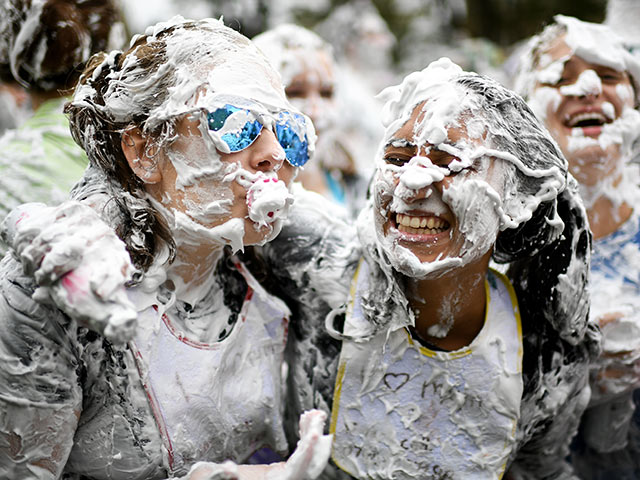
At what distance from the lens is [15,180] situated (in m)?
2.29

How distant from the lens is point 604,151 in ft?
7.49

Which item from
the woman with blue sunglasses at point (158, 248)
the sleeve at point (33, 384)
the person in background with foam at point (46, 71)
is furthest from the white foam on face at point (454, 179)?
the person in background with foam at point (46, 71)

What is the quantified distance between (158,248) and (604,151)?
1.55 metres

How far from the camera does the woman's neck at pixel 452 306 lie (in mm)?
1843

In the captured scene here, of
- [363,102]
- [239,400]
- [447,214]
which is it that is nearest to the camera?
[447,214]

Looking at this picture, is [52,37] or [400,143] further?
[52,37]

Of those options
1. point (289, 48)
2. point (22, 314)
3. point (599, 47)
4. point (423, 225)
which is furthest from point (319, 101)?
point (22, 314)

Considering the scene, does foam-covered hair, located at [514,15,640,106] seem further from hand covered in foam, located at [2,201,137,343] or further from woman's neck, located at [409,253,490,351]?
hand covered in foam, located at [2,201,137,343]

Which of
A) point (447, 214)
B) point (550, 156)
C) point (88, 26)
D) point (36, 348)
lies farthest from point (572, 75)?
point (36, 348)

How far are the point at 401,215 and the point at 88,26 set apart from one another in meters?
1.47

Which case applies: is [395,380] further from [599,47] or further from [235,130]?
[599,47]

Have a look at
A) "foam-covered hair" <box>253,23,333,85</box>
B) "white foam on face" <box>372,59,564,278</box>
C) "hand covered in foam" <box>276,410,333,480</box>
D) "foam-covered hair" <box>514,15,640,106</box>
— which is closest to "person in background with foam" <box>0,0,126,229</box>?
"foam-covered hair" <box>253,23,333,85</box>

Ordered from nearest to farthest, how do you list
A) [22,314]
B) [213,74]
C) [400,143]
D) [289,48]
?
[22,314], [213,74], [400,143], [289,48]

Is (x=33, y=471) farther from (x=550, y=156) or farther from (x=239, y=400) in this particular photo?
(x=550, y=156)
